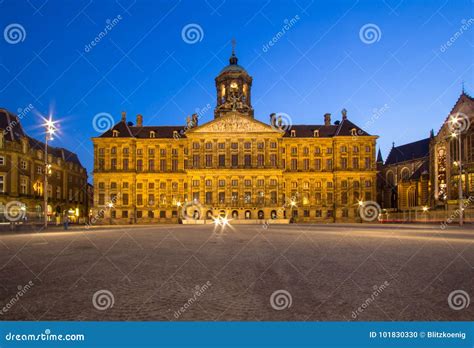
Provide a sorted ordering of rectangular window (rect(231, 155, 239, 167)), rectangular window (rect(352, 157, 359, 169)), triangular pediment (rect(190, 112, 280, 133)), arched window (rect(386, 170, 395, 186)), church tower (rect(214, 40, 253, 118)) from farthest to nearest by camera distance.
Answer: arched window (rect(386, 170, 395, 186)), church tower (rect(214, 40, 253, 118)), rectangular window (rect(352, 157, 359, 169)), rectangular window (rect(231, 155, 239, 167)), triangular pediment (rect(190, 112, 280, 133))

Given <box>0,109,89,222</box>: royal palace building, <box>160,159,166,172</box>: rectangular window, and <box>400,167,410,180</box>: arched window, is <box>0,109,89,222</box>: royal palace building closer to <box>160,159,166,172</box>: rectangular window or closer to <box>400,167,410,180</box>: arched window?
<box>160,159,166,172</box>: rectangular window

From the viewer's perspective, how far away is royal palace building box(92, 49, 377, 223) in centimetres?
6562

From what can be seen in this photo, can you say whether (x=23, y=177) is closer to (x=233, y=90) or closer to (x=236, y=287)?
(x=233, y=90)

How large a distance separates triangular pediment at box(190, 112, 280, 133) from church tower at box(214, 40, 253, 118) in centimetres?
688

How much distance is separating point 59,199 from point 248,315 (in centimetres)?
6803

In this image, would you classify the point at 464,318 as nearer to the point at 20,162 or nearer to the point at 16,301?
the point at 16,301

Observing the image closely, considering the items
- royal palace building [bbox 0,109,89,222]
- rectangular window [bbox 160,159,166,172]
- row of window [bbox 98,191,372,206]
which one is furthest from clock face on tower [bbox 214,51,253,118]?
royal palace building [bbox 0,109,89,222]

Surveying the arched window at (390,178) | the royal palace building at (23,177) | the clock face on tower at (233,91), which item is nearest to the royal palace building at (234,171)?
the clock face on tower at (233,91)

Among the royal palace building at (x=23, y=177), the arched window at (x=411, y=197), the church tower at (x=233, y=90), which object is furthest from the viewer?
the church tower at (x=233, y=90)

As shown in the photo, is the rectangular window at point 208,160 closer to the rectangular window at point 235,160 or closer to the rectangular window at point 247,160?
the rectangular window at point 235,160

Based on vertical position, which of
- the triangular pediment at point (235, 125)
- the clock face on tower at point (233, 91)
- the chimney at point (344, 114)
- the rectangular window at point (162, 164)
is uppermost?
the clock face on tower at point (233, 91)

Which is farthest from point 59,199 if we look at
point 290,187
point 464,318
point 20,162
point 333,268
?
point 464,318

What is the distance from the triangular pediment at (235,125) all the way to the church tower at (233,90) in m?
6.88

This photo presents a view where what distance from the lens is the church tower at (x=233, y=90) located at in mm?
73875
